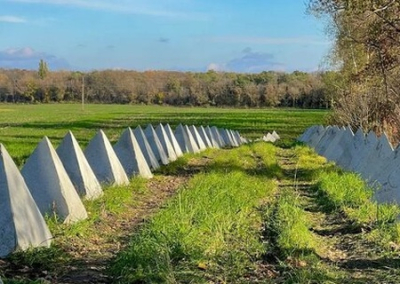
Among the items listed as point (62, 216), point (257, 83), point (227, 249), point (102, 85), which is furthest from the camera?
point (102, 85)

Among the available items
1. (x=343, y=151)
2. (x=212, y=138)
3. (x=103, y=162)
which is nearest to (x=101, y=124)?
(x=212, y=138)

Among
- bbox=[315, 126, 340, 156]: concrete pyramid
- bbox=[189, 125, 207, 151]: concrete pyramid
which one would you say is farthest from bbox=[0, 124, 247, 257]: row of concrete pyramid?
bbox=[315, 126, 340, 156]: concrete pyramid

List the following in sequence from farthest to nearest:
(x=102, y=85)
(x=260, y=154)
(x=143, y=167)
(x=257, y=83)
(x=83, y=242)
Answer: (x=102, y=85) < (x=257, y=83) < (x=260, y=154) < (x=143, y=167) < (x=83, y=242)

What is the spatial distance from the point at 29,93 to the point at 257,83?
42594 millimetres

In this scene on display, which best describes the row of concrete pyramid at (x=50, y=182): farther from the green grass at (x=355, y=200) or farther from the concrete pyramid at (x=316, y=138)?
the concrete pyramid at (x=316, y=138)

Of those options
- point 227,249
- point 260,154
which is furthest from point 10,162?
point 260,154

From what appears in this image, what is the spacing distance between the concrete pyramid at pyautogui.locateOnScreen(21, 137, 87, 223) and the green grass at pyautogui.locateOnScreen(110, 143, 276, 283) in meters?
1.01

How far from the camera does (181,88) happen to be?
12562 cm

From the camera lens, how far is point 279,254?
6691 mm

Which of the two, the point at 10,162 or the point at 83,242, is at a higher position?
the point at 10,162

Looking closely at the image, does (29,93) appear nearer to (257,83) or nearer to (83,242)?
(257,83)

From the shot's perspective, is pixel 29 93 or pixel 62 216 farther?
pixel 29 93

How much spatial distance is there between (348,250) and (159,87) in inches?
4811

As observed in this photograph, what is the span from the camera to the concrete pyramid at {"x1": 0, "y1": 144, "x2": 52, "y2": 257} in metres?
6.29
